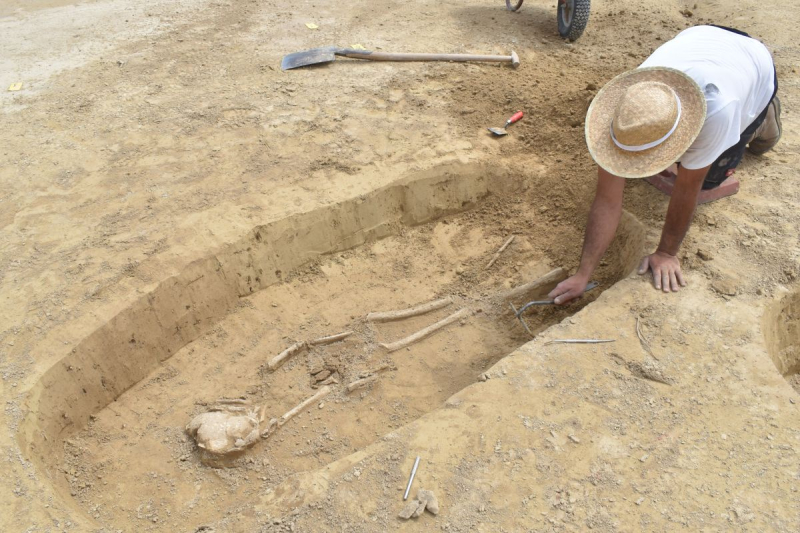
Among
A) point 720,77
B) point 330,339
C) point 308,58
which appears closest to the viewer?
point 720,77

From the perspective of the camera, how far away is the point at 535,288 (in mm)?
4371

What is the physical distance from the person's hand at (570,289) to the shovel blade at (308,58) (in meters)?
3.87

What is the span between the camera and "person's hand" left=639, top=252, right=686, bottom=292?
12.0 ft

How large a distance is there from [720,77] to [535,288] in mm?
1857

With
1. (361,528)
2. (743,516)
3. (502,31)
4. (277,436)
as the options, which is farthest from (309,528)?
(502,31)

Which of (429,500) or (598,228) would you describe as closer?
(429,500)

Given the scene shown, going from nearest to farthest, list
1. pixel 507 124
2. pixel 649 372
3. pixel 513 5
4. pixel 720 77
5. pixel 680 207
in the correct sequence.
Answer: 1. pixel 649 372
2. pixel 720 77
3. pixel 680 207
4. pixel 507 124
5. pixel 513 5

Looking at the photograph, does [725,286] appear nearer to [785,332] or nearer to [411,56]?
[785,332]

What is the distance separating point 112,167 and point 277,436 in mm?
2855

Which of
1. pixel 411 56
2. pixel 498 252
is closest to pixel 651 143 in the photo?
pixel 498 252

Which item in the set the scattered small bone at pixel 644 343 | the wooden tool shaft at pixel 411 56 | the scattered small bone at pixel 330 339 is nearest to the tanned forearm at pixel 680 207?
the scattered small bone at pixel 644 343

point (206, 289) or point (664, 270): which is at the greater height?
point (664, 270)

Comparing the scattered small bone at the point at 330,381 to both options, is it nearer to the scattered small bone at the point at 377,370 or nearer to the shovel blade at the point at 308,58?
the scattered small bone at the point at 377,370

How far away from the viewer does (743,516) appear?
101 inches
